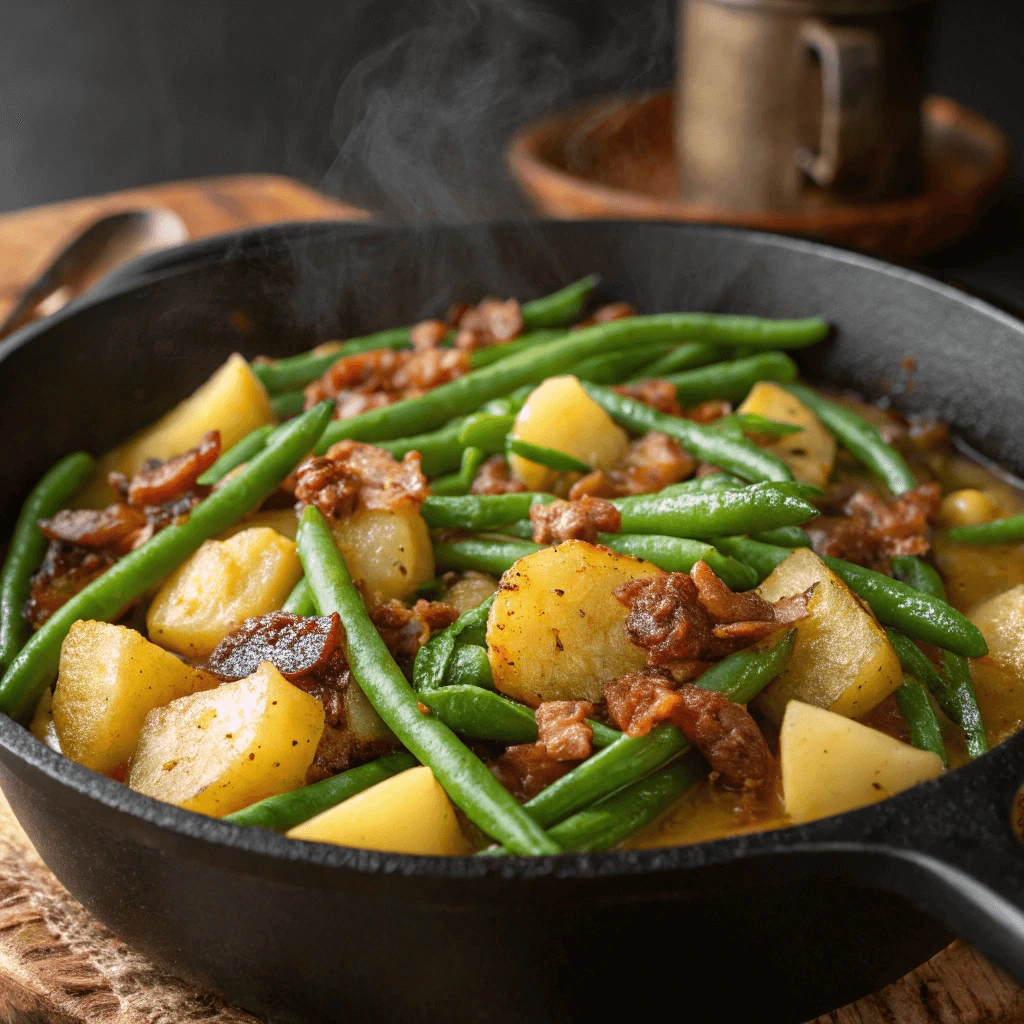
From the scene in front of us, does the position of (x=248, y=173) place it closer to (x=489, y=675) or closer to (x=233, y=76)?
(x=233, y=76)

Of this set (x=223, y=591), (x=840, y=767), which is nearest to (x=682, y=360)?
(x=223, y=591)

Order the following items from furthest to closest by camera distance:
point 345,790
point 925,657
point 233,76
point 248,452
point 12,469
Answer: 1. point 233,76
2. point 12,469
3. point 248,452
4. point 925,657
5. point 345,790

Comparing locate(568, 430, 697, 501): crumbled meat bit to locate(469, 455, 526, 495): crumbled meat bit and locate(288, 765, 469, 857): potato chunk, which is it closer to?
locate(469, 455, 526, 495): crumbled meat bit

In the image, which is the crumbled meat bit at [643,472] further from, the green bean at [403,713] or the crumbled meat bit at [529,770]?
the crumbled meat bit at [529,770]

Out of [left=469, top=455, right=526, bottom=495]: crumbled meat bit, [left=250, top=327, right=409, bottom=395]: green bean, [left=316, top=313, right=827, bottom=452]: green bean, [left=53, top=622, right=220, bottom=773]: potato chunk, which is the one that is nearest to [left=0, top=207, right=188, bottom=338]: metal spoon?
[left=250, top=327, right=409, bottom=395]: green bean

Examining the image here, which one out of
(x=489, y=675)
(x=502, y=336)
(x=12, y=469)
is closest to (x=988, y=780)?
(x=489, y=675)

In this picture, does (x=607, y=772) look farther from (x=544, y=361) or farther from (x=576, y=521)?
(x=544, y=361)

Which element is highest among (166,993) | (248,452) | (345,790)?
(248,452)
